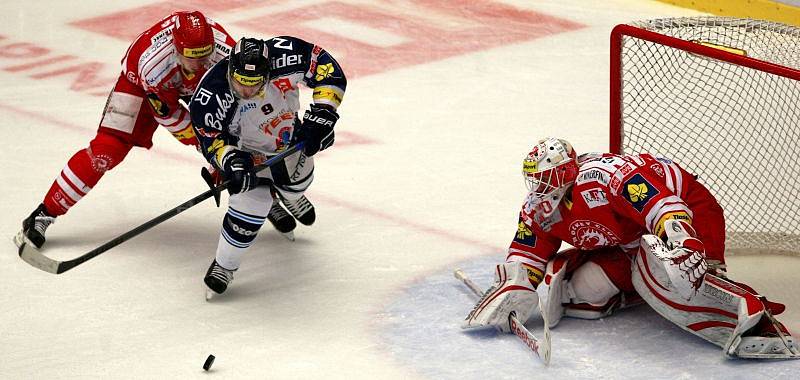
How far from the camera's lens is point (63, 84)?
709 cm

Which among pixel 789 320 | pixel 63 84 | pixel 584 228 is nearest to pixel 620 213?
pixel 584 228

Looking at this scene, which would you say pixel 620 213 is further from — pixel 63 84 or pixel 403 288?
pixel 63 84

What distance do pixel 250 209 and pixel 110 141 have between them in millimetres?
775

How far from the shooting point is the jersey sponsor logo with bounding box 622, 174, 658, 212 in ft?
13.6

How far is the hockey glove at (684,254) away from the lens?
399 cm

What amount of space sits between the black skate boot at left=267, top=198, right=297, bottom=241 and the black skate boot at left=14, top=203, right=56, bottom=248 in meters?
0.82

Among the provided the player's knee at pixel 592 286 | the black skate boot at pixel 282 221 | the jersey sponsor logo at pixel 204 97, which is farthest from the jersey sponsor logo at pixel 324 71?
the player's knee at pixel 592 286

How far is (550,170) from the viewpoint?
4227mm

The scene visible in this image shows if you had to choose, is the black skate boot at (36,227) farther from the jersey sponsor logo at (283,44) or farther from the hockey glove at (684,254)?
the hockey glove at (684,254)

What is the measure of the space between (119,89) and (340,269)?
3.39ft

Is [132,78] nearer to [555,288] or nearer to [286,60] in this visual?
[286,60]

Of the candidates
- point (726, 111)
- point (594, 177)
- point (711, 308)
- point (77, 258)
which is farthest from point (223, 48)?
point (726, 111)

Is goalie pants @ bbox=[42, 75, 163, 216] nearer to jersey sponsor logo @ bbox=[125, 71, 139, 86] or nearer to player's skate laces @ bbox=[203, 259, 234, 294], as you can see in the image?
jersey sponsor logo @ bbox=[125, 71, 139, 86]

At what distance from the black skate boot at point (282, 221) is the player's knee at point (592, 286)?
122cm
